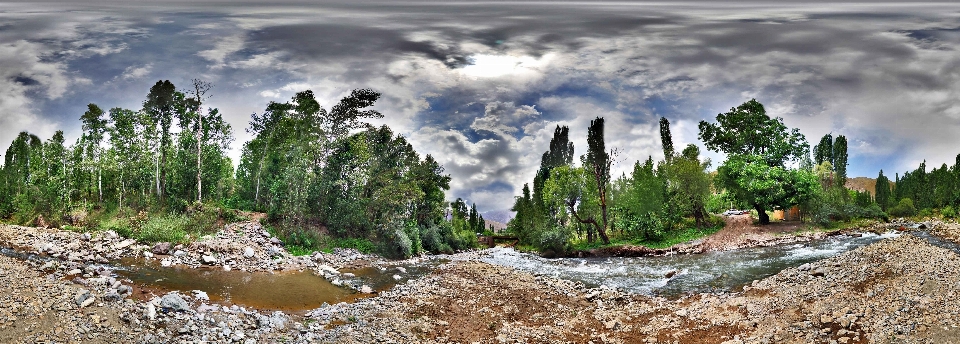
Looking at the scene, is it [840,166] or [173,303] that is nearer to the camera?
[173,303]

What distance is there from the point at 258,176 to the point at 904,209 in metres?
30.4

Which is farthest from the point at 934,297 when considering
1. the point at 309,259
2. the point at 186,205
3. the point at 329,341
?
the point at 186,205

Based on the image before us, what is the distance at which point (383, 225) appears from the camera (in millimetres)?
18172

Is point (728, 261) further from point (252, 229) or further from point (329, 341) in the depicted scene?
point (252, 229)

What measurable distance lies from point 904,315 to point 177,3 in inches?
347

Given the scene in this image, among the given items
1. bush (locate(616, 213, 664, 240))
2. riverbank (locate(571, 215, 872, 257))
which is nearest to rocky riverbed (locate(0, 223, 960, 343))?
riverbank (locate(571, 215, 872, 257))

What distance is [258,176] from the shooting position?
67.9ft

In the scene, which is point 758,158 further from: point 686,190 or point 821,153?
point 821,153

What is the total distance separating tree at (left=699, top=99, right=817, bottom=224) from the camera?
19.3 meters

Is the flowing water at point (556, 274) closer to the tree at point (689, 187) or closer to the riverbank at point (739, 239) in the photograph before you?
the riverbank at point (739, 239)

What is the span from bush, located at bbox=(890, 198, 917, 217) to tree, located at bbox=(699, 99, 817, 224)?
8734 mm

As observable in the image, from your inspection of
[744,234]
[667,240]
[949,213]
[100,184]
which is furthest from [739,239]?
[100,184]

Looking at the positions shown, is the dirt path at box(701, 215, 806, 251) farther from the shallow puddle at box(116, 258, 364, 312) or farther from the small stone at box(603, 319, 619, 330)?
the shallow puddle at box(116, 258, 364, 312)

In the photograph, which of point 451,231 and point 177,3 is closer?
point 177,3
